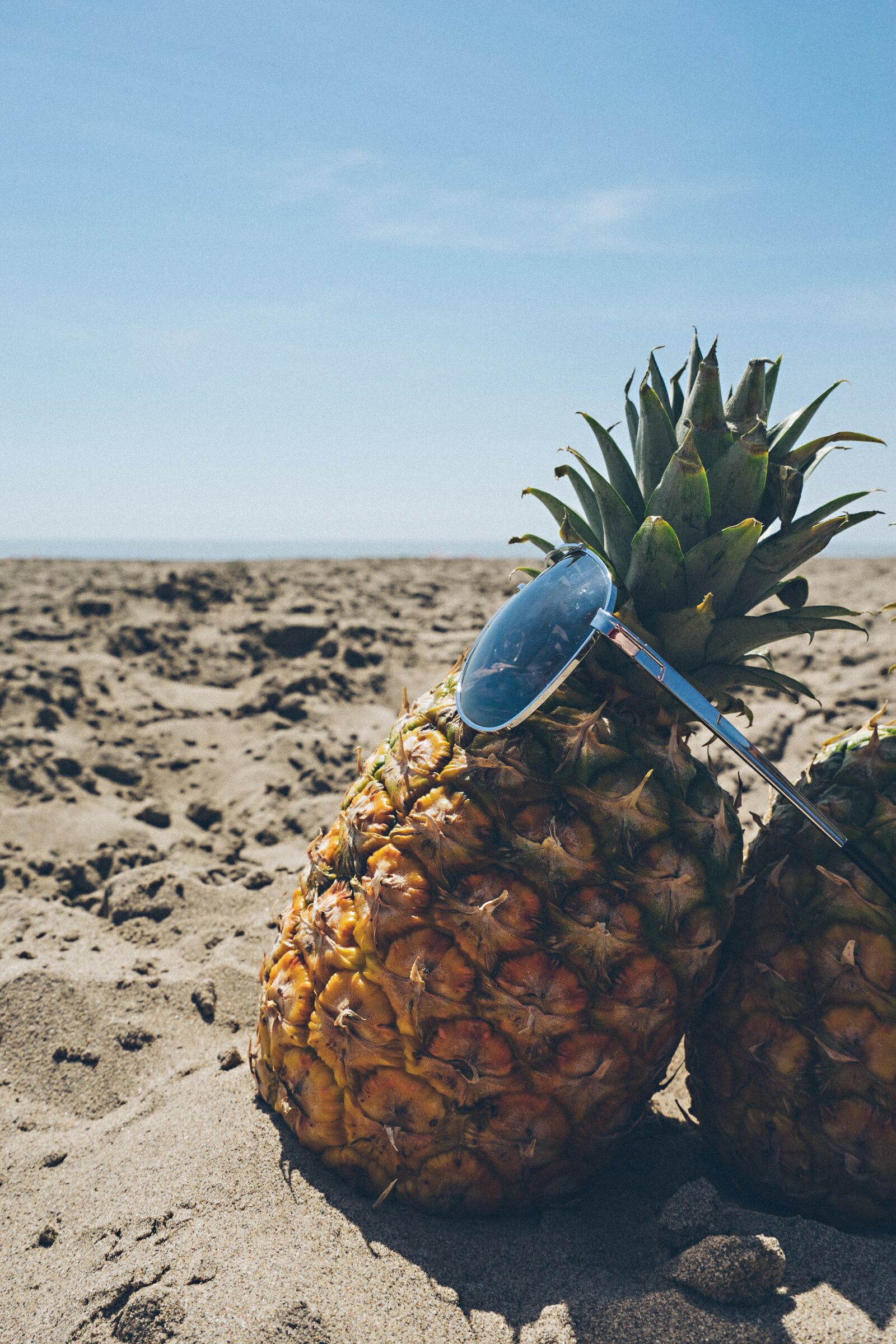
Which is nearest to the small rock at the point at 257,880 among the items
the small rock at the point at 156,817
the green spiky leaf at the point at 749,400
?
the small rock at the point at 156,817

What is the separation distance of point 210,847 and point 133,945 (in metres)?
1.10

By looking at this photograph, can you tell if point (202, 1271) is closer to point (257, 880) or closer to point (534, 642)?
point (534, 642)

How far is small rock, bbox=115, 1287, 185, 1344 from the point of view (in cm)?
182

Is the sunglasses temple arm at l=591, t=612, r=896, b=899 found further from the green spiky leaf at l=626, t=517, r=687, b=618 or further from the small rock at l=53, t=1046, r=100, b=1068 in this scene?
the small rock at l=53, t=1046, r=100, b=1068

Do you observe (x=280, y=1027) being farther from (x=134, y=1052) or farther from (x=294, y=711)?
(x=294, y=711)

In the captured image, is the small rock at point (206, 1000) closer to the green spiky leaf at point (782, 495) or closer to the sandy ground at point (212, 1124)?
the sandy ground at point (212, 1124)

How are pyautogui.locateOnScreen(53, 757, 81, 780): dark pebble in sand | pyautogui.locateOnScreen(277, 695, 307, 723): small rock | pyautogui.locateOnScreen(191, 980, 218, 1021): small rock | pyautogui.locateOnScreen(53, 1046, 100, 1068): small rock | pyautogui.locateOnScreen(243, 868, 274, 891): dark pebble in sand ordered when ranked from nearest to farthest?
pyautogui.locateOnScreen(53, 1046, 100, 1068): small rock < pyautogui.locateOnScreen(191, 980, 218, 1021): small rock < pyautogui.locateOnScreen(243, 868, 274, 891): dark pebble in sand < pyautogui.locateOnScreen(53, 757, 81, 780): dark pebble in sand < pyautogui.locateOnScreen(277, 695, 307, 723): small rock

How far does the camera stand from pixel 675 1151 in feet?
8.43

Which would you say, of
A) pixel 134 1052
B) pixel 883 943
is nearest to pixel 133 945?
pixel 134 1052

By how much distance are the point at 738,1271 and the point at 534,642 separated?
1514 mm

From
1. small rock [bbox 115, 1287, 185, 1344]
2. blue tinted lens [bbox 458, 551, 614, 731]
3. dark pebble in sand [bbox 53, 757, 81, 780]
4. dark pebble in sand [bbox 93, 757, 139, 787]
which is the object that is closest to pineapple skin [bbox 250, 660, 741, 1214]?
blue tinted lens [bbox 458, 551, 614, 731]

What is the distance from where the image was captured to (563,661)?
2.11 metres

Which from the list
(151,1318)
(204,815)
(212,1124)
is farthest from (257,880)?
(151,1318)

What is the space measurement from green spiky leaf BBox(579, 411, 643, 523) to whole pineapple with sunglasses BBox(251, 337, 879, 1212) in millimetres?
72
